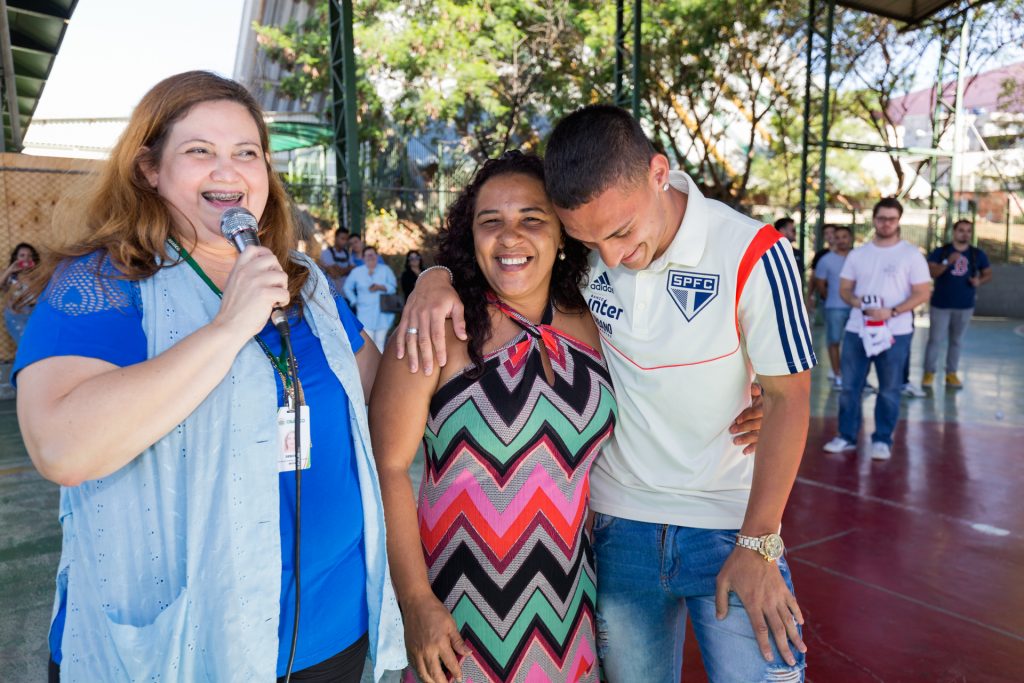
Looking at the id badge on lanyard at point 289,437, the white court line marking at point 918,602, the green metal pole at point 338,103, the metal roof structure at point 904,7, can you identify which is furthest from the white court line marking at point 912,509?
the metal roof structure at point 904,7

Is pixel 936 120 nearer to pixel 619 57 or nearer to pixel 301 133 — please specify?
pixel 619 57

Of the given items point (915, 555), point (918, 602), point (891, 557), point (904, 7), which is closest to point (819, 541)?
point (891, 557)

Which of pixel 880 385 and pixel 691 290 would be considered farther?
pixel 880 385

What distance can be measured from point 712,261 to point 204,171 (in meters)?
1.25

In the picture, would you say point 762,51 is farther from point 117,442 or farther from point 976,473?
point 117,442

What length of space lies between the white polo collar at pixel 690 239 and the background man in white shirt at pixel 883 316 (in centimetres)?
575

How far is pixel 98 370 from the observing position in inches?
54.0

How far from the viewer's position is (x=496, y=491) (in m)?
2.02

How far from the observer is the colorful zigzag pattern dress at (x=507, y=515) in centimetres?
202

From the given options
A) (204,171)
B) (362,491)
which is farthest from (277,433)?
(204,171)

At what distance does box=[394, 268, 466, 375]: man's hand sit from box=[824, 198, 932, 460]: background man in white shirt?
6049 mm

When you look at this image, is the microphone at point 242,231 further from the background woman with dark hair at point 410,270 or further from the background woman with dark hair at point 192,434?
the background woman with dark hair at point 410,270

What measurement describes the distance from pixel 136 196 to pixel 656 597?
1.66 metres

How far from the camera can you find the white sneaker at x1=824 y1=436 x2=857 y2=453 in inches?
287
